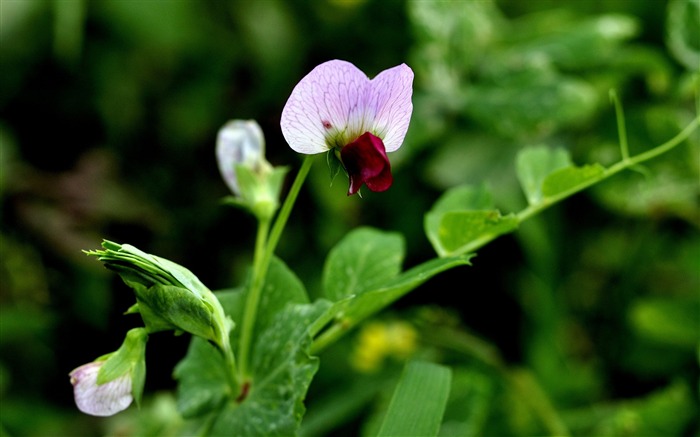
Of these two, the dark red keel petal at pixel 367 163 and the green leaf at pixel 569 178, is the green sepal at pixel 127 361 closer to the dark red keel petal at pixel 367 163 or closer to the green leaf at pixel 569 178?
the dark red keel petal at pixel 367 163

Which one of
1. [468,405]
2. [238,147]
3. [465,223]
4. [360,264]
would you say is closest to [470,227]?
[465,223]

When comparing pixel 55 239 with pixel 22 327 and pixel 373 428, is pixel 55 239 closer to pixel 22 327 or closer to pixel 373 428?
pixel 22 327

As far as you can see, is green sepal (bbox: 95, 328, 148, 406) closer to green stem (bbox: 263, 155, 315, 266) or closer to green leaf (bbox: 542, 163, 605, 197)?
green stem (bbox: 263, 155, 315, 266)

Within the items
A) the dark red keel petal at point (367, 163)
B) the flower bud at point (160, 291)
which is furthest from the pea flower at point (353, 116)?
the flower bud at point (160, 291)

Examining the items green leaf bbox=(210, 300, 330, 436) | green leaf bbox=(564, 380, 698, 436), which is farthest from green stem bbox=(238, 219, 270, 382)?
green leaf bbox=(564, 380, 698, 436)

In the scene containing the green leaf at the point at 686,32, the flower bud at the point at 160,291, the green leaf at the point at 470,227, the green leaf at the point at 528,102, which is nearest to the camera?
the flower bud at the point at 160,291

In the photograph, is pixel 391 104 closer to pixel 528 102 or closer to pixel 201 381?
pixel 201 381
